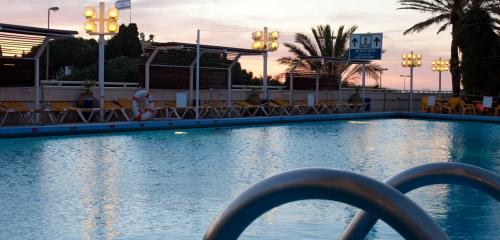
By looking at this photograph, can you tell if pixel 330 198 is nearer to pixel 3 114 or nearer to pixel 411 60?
pixel 3 114

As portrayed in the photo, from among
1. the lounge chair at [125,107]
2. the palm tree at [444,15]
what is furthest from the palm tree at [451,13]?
the lounge chair at [125,107]

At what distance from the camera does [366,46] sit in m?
30.0

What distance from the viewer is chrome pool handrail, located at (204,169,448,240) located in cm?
152

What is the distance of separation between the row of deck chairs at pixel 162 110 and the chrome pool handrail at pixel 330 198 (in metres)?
15.4

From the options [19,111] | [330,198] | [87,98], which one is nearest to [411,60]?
[87,98]

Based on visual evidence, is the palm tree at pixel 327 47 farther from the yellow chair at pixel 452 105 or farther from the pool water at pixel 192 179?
Result: the pool water at pixel 192 179

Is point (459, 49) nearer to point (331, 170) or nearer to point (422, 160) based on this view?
point (422, 160)

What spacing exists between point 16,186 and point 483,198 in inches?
230

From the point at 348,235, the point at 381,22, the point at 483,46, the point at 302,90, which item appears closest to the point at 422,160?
the point at 348,235

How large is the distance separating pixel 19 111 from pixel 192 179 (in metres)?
8.34

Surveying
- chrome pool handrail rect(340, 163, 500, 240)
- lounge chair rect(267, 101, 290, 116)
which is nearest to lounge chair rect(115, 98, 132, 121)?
lounge chair rect(267, 101, 290, 116)

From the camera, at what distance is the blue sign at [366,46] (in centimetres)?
2967

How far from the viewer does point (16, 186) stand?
851 centimetres

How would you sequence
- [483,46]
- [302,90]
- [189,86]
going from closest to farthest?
1. [189,86]
2. [302,90]
3. [483,46]
